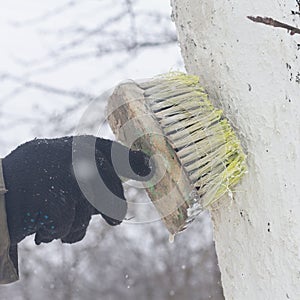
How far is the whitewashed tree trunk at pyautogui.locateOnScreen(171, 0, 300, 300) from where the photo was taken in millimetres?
949

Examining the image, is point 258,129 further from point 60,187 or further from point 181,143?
point 60,187

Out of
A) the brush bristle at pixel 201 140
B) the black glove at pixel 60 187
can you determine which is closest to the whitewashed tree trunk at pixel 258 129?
the brush bristle at pixel 201 140

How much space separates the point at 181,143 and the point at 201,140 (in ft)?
0.12

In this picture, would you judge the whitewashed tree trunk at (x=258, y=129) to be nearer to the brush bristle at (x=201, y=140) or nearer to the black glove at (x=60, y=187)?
the brush bristle at (x=201, y=140)

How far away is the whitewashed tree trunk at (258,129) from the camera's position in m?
0.95

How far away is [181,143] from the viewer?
104cm

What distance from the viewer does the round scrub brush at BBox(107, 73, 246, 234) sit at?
3.39 ft

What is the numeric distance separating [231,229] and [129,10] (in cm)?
326

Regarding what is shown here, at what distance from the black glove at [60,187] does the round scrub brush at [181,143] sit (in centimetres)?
6

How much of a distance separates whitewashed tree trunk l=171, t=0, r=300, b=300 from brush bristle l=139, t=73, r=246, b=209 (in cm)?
2

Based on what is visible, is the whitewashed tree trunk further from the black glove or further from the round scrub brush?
the black glove

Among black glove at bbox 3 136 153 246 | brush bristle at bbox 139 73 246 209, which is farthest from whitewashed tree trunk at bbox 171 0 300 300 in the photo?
black glove at bbox 3 136 153 246

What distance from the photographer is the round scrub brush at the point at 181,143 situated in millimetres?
1033

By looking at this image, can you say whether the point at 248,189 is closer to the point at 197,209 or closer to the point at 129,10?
the point at 197,209
